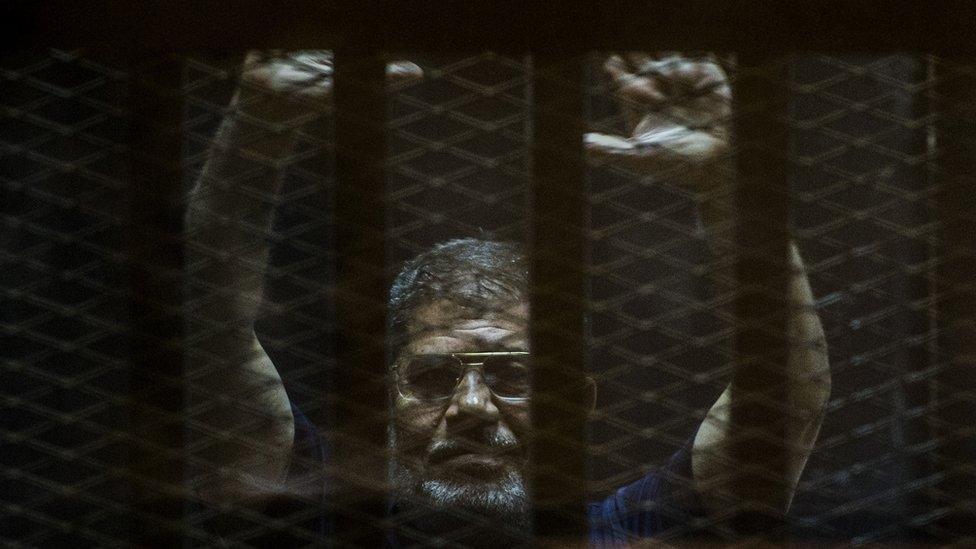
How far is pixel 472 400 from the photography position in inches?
59.1

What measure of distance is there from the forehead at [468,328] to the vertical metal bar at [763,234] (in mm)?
280

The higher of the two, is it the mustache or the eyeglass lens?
the eyeglass lens

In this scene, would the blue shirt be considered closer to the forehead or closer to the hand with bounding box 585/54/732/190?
the forehead

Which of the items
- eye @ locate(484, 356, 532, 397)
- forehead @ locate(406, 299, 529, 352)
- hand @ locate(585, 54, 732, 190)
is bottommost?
eye @ locate(484, 356, 532, 397)

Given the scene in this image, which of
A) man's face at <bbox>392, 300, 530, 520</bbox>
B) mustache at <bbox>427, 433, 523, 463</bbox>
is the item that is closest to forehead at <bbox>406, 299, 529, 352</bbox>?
man's face at <bbox>392, 300, 530, 520</bbox>

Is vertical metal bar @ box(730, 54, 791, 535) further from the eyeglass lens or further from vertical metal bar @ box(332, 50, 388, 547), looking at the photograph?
vertical metal bar @ box(332, 50, 388, 547)

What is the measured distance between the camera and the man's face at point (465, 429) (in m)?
1.48

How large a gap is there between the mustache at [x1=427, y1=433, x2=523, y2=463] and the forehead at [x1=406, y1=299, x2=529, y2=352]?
12 centimetres

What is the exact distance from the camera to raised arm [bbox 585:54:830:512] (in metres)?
1.46

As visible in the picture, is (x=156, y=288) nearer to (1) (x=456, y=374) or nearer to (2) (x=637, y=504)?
(1) (x=456, y=374)

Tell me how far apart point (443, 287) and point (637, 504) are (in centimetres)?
38

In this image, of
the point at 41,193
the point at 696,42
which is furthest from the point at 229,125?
the point at 696,42

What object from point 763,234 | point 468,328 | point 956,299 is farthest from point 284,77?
point 956,299

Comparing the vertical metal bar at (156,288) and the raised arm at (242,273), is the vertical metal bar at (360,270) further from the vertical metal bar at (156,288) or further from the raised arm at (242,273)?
the vertical metal bar at (156,288)
